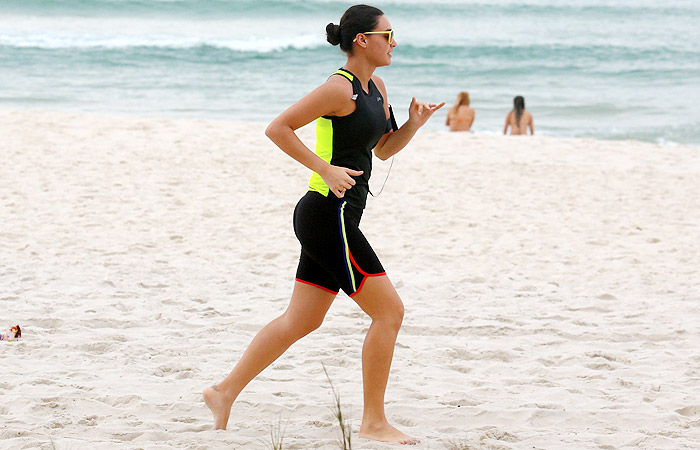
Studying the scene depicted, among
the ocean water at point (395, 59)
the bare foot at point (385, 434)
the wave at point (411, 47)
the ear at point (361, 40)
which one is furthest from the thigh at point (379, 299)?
the wave at point (411, 47)

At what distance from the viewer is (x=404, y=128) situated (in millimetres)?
3457

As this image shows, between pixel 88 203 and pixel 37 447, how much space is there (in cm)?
545

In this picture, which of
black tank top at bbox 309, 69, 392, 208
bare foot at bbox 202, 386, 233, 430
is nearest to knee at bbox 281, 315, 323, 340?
bare foot at bbox 202, 386, 233, 430

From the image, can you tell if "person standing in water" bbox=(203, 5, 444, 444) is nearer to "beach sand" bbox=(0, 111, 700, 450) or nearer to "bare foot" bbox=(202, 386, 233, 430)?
"bare foot" bbox=(202, 386, 233, 430)

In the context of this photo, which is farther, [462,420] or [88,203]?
[88,203]

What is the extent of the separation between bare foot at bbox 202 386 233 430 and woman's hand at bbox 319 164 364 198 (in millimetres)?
1026

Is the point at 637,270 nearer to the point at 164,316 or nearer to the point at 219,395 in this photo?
the point at 164,316

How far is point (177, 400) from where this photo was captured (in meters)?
3.82

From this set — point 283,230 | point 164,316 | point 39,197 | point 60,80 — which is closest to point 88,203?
point 39,197

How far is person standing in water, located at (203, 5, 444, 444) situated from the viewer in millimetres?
3076

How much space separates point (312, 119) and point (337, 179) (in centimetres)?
25

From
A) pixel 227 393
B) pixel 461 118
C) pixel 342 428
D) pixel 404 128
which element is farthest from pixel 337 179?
pixel 461 118

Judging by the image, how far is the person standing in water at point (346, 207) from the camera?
3.08 m

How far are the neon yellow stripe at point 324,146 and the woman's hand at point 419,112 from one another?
42cm
